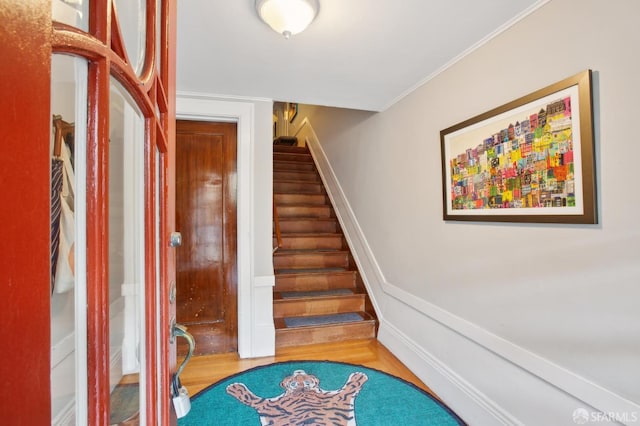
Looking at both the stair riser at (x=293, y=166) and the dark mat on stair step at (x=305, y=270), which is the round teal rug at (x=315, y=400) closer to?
the dark mat on stair step at (x=305, y=270)

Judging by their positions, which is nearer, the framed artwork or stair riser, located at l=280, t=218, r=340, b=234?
the framed artwork

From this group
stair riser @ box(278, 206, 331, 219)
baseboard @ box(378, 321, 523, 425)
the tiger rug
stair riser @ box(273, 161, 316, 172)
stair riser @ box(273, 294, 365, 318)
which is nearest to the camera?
baseboard @ box(378, 321, 523, 425)

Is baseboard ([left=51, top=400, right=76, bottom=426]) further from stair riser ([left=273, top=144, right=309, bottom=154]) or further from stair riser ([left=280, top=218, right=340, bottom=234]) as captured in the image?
stair riser ([left=273, top=144, right=309, bottom=154])

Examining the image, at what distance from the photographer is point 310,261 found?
347 centimetres

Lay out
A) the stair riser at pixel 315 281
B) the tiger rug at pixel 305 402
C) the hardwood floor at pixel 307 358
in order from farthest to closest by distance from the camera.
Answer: the stair riser at pixel 315 281, the hardwood floor at pixel 307 358, the tiger rug at pixel 305 402

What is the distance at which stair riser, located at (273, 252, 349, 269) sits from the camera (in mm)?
3373

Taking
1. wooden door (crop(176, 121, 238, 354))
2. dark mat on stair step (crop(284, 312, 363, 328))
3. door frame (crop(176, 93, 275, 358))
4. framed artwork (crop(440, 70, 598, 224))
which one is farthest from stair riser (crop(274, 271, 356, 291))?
framed artwork (crop(440, 70, 598, 224))

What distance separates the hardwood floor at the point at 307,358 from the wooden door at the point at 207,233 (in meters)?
0.19

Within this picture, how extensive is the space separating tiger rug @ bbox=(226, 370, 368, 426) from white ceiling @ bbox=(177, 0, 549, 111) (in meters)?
2.07

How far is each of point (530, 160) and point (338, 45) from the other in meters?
1.12

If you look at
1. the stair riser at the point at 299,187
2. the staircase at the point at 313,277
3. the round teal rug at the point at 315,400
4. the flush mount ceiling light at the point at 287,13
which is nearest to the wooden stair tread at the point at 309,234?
the staircase at the point at 313,277

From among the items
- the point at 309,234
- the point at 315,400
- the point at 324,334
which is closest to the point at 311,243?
the point at 309,234

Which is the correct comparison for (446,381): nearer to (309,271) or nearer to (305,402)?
(305,402)

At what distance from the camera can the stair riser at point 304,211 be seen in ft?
13.1
